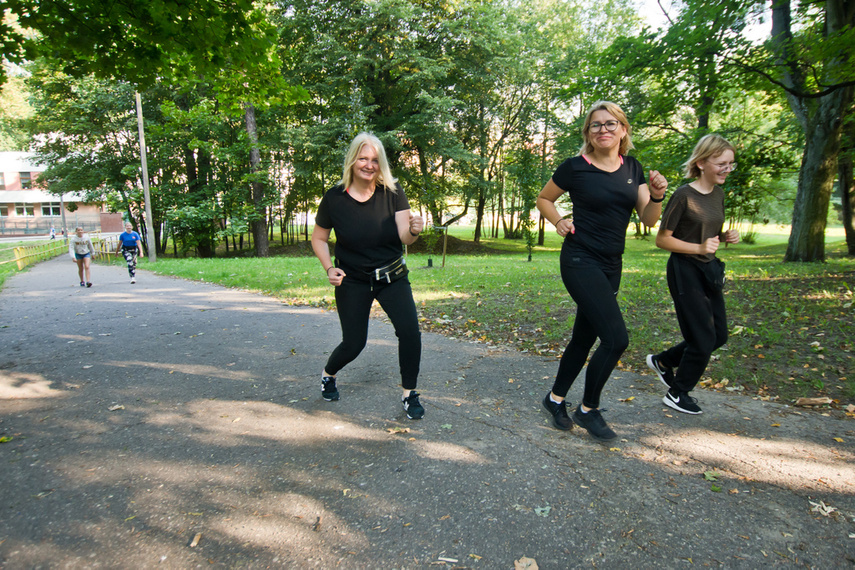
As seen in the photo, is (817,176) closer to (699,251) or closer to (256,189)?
(699,251)

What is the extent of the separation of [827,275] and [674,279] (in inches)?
337

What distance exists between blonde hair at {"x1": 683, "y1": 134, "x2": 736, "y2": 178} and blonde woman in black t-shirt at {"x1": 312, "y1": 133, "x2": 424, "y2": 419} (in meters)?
2.19

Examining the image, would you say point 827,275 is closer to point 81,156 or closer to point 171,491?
point 171,491

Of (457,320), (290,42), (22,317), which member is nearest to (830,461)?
(457,320)

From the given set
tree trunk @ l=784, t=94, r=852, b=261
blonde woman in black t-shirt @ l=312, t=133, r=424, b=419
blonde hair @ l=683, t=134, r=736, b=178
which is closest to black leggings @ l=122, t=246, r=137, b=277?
blonde woman in black t-shirt @ l=312, t=133, r=424, b=419

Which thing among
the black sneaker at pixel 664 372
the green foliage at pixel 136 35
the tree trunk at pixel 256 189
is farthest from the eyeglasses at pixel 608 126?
the tree trunk at pixel 256 189

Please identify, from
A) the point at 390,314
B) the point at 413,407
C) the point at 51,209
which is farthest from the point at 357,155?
the point at 51,209

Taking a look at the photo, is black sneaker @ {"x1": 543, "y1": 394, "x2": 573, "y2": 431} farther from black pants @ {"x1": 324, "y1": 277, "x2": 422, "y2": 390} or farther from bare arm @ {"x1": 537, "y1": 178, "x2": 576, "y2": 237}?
bare arm @ {"x1": 537, "y1": 178, "x2": 576, "y2": 237}

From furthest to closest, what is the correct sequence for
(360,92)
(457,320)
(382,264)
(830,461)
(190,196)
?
1. (190,196)
2. (360,92)
3. (457,320)
4. (382,264)
5. (830,461)

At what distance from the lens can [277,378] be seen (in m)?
4.70

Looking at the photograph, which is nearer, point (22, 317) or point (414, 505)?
point (414, 505)

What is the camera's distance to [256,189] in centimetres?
2691

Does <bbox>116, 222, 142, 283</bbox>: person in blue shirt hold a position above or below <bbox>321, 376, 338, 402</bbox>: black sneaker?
above

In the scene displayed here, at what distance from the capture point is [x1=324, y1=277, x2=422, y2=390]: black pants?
359cm
